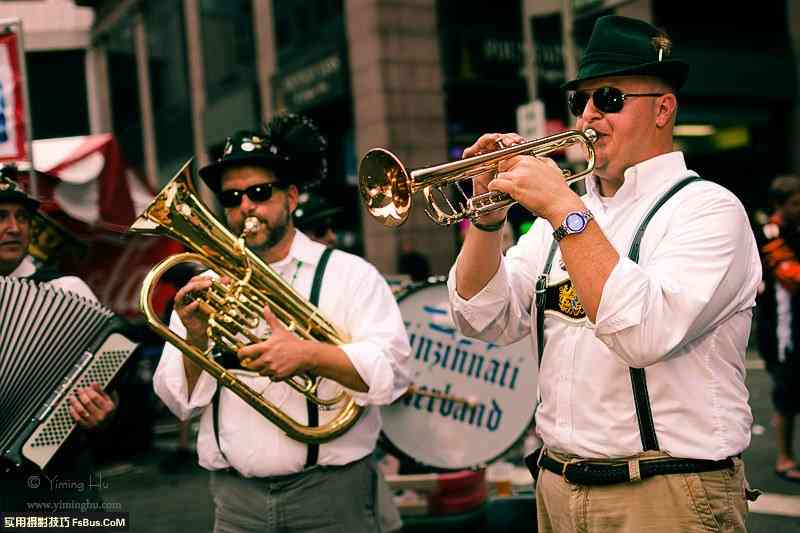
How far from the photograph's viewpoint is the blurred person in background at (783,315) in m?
5.62

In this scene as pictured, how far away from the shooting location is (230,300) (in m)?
2.80

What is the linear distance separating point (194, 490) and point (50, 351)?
391 cm

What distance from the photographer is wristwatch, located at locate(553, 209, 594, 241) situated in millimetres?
1998

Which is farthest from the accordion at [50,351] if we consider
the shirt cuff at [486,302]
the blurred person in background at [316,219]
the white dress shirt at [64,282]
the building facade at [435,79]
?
the building facade at [435,79]

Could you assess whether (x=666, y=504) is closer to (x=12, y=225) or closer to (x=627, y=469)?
(x=627, y=469)

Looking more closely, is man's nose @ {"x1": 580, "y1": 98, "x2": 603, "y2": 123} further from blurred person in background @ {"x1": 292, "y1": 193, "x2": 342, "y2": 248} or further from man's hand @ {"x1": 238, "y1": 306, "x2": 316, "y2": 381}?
blurred person in background @ {"x1": 292, "y1": 193, "x2": 342, "y2": 248}

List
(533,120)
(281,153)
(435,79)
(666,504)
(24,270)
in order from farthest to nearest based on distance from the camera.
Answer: (435,79) < (533,120) < (24,270) < (281,153) < (666,504)

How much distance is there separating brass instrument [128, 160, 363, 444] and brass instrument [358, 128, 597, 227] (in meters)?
0.50

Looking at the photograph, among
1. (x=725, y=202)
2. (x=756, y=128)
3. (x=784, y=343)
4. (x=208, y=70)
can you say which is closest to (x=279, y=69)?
(x=208, y=70)

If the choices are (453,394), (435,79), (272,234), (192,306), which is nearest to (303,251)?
(272,234)

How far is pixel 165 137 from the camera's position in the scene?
21.3 m

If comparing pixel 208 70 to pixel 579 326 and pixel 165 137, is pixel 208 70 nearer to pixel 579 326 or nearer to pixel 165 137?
pixel 165 137

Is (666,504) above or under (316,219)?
under

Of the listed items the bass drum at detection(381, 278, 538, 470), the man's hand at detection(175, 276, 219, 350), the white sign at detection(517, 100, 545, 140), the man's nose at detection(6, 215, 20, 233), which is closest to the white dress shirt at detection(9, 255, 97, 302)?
the man's nose at detection(6, 215, 20, 233)
